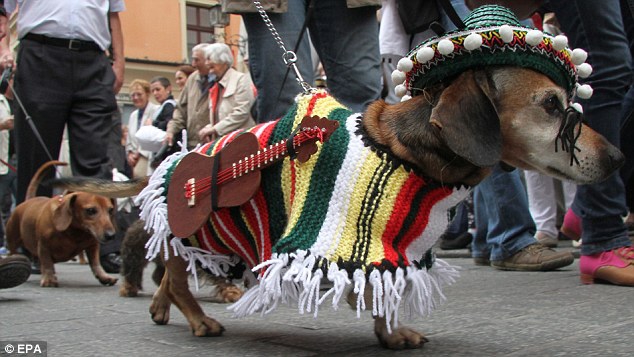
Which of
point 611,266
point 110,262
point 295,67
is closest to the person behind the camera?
point 295,67

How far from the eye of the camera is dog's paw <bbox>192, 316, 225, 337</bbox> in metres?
2.55

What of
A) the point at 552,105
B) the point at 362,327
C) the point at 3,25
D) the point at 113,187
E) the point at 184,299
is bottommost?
the point at 362,327

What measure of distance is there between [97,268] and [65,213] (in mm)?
419

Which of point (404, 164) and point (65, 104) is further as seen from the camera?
point (65, 104)

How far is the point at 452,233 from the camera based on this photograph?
6520mm

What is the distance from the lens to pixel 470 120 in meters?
1.99

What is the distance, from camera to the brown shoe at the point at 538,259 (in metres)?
3.94

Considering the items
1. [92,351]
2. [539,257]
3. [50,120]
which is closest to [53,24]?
[50,120]

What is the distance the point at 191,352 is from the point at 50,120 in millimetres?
3006

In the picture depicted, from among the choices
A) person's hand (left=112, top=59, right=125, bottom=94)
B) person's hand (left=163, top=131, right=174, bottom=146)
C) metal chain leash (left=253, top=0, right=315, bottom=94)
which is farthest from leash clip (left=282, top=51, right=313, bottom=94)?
person's hand (left=163, top=131, right=174, bottom=146)

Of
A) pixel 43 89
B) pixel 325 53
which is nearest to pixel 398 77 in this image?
pixel 325 53

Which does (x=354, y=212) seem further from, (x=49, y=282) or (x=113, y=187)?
(x=49, y=282)

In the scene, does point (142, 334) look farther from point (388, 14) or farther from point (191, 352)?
point (388, 14)

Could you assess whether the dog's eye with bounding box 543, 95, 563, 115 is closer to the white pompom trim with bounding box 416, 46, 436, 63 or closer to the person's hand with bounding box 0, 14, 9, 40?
the white pompom trim with bounding box 416, 46, 436, 63
